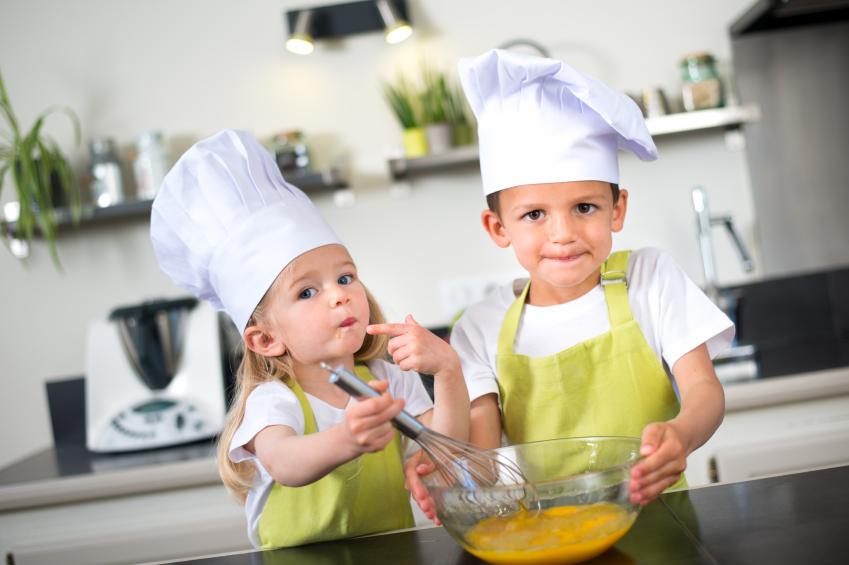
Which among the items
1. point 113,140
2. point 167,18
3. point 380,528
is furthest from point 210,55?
point 380,528

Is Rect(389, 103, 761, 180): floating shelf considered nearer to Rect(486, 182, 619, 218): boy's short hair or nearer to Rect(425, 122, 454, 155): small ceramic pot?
Rect(425, 122, 454, 155): small ceramic pot

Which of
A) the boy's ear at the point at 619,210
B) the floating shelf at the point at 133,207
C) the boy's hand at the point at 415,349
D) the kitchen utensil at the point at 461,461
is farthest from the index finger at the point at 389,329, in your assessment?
the floating shelf at the point at 133,207

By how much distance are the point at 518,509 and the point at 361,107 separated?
4.92 ft

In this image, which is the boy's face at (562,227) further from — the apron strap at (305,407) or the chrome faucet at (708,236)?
the chrome faucet at (708,236)

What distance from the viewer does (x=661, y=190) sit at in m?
1.83

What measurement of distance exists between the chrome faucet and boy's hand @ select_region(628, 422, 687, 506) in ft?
3.80

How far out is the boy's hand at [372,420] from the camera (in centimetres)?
54

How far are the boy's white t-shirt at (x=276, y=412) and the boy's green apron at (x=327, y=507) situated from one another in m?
0.02

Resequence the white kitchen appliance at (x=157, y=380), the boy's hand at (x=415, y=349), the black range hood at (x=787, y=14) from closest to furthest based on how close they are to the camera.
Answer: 1. the boy's hand at (x=415, y=349)
2. the white kitchen appliance at (x=157, y=380)
3. the black range hood at (x=787, y=14)

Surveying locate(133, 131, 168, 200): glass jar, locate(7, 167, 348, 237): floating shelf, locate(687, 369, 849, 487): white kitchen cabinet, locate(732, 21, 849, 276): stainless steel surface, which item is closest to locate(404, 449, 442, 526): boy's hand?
locate(687, 369, 849, 487): white kitchen cabinet

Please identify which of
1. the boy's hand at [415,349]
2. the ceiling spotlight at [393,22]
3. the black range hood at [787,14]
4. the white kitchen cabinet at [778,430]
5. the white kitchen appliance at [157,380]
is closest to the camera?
the boy's hand at [415,349]

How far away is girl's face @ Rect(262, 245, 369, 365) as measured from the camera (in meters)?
0.75

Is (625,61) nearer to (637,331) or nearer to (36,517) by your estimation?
(637,331)

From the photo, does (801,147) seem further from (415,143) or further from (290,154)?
(290,154)
